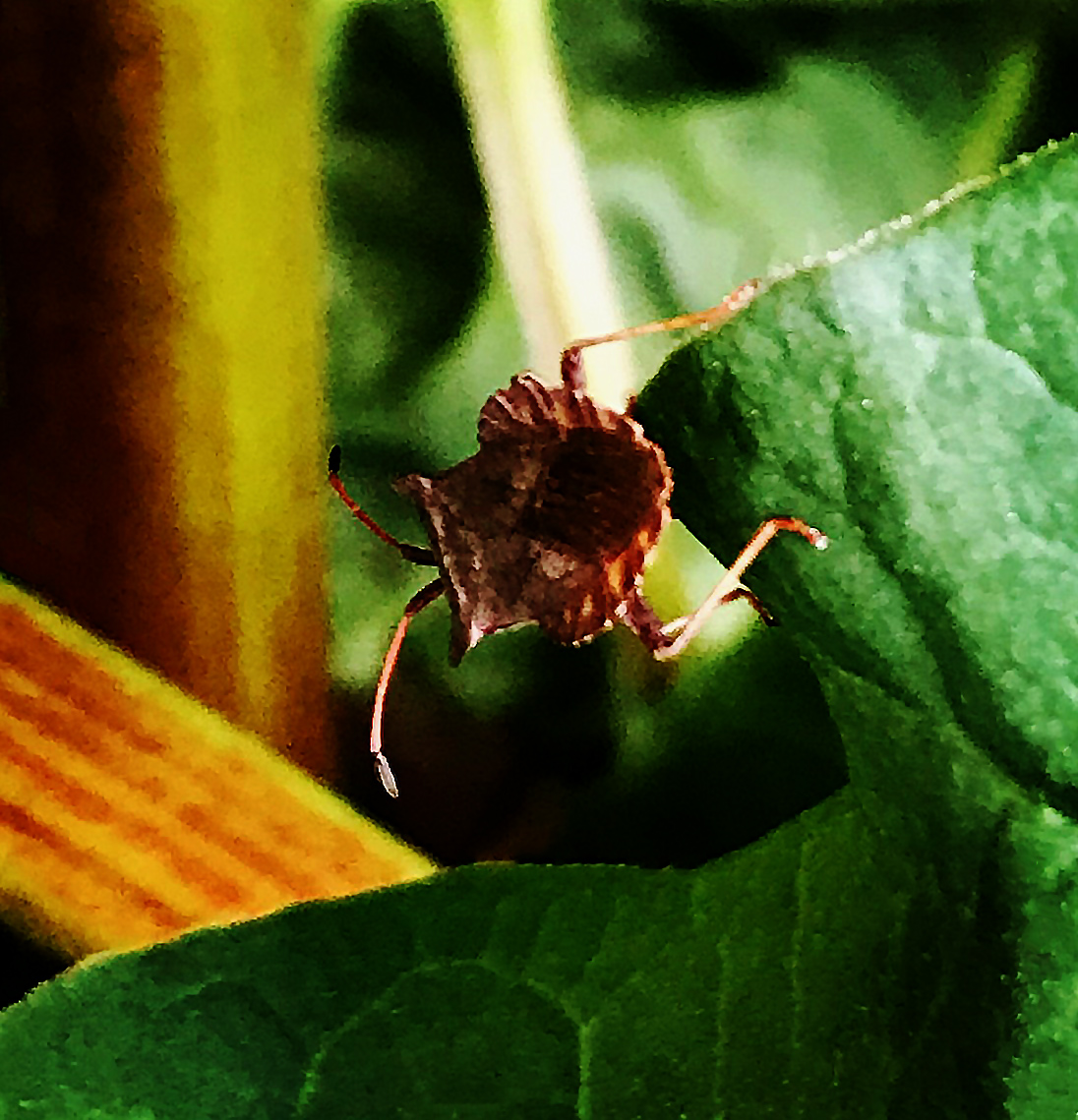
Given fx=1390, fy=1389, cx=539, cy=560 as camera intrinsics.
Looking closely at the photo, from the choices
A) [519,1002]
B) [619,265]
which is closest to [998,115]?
[619,265]

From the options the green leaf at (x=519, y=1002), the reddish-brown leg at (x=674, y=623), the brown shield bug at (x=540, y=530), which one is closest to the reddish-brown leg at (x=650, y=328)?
the brown shield bug at (x=540, y=530)

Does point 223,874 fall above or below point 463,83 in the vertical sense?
below

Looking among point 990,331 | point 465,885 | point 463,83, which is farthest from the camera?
point 463,83

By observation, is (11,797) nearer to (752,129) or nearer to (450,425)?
(450,425)

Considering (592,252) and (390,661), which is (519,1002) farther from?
(592,252)

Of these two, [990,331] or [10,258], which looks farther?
[10,258]

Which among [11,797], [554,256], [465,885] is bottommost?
[11,797]

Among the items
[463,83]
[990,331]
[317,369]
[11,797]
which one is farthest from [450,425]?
[990,331]

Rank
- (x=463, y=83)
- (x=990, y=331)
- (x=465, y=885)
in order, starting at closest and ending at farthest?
(x=990, y=331) → (x=465, y=885) → (x=463, y=83)
